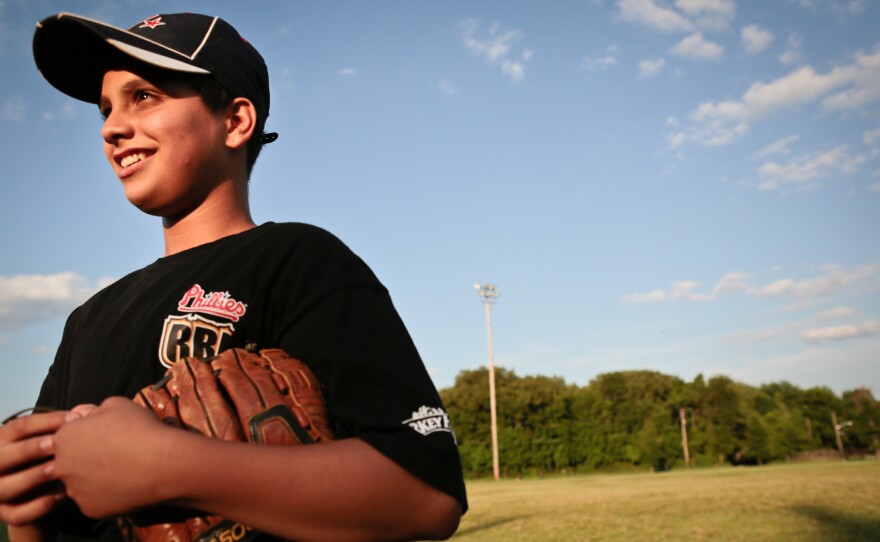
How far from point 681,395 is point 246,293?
58.8 meters

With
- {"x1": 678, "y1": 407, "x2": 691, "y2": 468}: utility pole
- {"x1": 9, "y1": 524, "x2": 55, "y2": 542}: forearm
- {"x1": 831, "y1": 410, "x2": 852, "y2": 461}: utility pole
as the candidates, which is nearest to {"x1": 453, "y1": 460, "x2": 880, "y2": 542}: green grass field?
{"x1": 9, "y1": 524, "x2": 55, "y2": 542}: forearm

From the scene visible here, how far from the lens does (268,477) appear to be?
39.5 inches

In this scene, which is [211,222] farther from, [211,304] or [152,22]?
[152,22]

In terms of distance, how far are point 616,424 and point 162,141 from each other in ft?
179

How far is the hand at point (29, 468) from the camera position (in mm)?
1000

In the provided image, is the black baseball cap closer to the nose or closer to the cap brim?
the cap brim

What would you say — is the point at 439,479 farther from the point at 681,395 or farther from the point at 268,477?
the point at 681,395

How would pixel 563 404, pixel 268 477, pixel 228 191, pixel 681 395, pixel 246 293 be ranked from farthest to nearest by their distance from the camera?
pixel 681 395, pixel 563 404, pixel 228 191, pixel 246 293, pixel 268 477

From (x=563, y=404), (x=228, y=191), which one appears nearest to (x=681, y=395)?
(x=563, y=404)

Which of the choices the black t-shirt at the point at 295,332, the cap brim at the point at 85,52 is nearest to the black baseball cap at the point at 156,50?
the cap brim at the point at 85,52

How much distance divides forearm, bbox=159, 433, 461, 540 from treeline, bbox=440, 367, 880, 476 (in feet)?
156

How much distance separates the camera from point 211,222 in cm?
162

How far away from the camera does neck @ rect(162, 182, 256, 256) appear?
1.62 m

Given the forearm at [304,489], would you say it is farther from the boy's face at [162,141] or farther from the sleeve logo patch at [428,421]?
the boy's face at [162,141]
